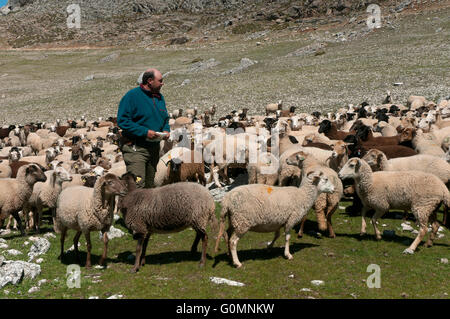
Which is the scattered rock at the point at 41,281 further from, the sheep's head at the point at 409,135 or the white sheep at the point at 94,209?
the sheep's head at the point at 409,135

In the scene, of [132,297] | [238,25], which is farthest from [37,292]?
[238,25]

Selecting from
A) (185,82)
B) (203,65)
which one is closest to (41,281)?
(185,82)

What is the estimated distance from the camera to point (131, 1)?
14138cm

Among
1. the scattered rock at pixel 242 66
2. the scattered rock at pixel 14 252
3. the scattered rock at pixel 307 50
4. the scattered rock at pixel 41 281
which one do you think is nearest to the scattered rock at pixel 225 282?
the scattered rock at pixel 41 281

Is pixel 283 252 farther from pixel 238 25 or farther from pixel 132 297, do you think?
pixel 238 25

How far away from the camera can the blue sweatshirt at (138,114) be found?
25.7ft

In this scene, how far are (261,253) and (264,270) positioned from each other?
1.06 m

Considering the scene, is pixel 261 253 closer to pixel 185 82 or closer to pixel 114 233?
pixel 114 233

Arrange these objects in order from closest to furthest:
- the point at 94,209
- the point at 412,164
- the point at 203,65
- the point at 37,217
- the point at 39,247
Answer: the point at 94,209
the point at 39,247
the point at 412,164
the point at 37,217
the point at 203,65

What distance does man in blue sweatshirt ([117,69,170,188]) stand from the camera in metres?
7.89

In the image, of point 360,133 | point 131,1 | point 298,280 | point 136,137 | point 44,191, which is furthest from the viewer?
point 131,1

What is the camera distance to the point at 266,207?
800cm

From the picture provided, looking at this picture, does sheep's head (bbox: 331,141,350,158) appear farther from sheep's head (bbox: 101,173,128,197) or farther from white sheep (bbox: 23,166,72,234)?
white sheep (bbox: 23,166,72,234)

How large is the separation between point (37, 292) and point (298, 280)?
4027 mm
